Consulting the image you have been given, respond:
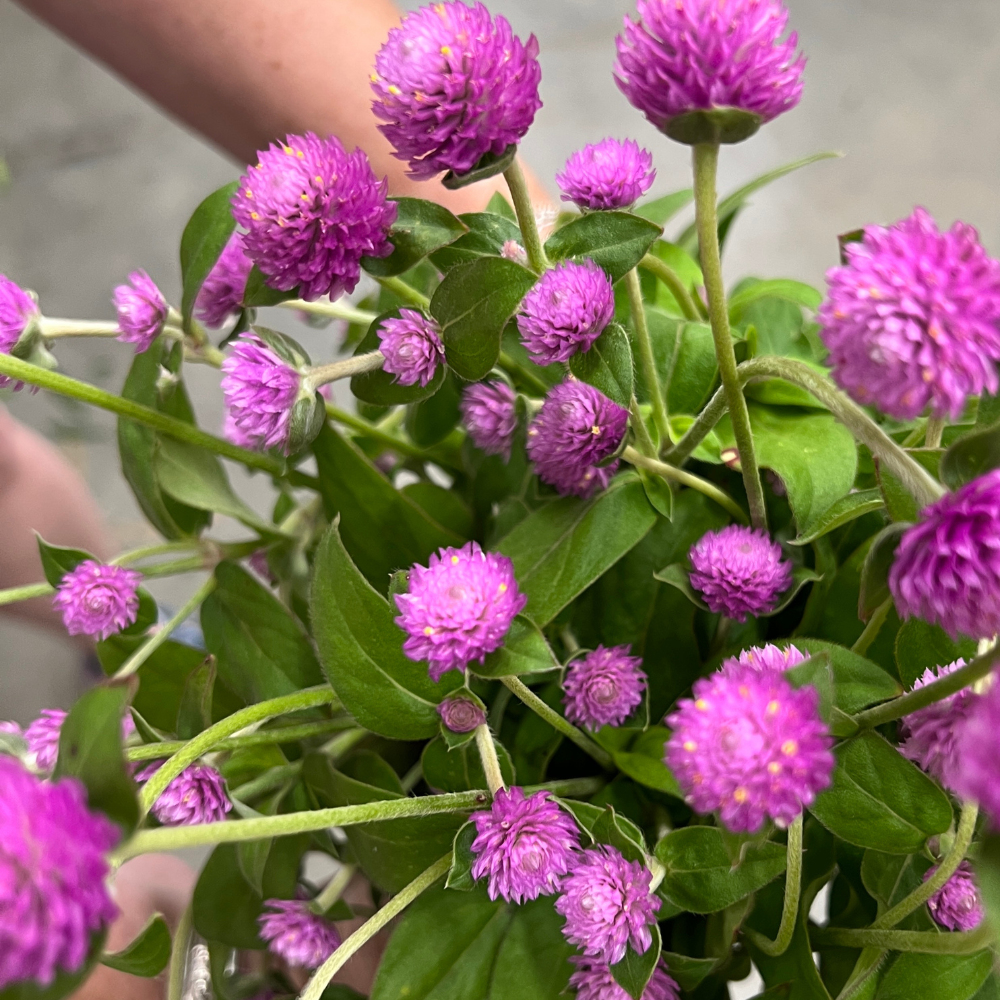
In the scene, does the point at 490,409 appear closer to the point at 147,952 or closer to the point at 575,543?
the point at 575,543

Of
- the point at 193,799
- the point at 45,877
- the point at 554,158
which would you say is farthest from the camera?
the point at 554,158

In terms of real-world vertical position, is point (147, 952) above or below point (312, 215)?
below

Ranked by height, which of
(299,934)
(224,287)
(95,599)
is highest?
(224,287)

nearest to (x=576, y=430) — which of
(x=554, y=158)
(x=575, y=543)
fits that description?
(x=575, y=543)

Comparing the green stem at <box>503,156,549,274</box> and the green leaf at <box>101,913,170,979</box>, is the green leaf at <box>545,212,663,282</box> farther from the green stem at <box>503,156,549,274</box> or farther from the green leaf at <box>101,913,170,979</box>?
the green leaf at <box>101,913,170,979</box>

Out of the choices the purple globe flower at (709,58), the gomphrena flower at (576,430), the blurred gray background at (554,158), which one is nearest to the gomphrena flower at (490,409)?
the gomphrena flower at (576,430)

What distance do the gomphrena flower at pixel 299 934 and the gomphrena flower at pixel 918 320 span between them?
0.27 m

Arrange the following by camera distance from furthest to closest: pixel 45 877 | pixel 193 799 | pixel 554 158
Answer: pixel 554 158 < pixel 193 799 < pixel 45 877

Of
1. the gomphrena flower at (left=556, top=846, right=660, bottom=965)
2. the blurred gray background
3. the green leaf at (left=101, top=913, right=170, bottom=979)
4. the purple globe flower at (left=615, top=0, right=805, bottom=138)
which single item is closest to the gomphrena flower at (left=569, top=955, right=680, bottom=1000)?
the gomphrena flower at (left=556, top=846, right=660, bottom=965)

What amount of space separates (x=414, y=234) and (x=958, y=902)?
257 millimetres

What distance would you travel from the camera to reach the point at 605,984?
291mm

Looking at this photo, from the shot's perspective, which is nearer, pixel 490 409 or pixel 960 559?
pixel 960 559

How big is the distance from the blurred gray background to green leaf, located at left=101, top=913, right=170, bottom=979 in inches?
28.7

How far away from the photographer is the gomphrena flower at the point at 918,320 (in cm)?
19
